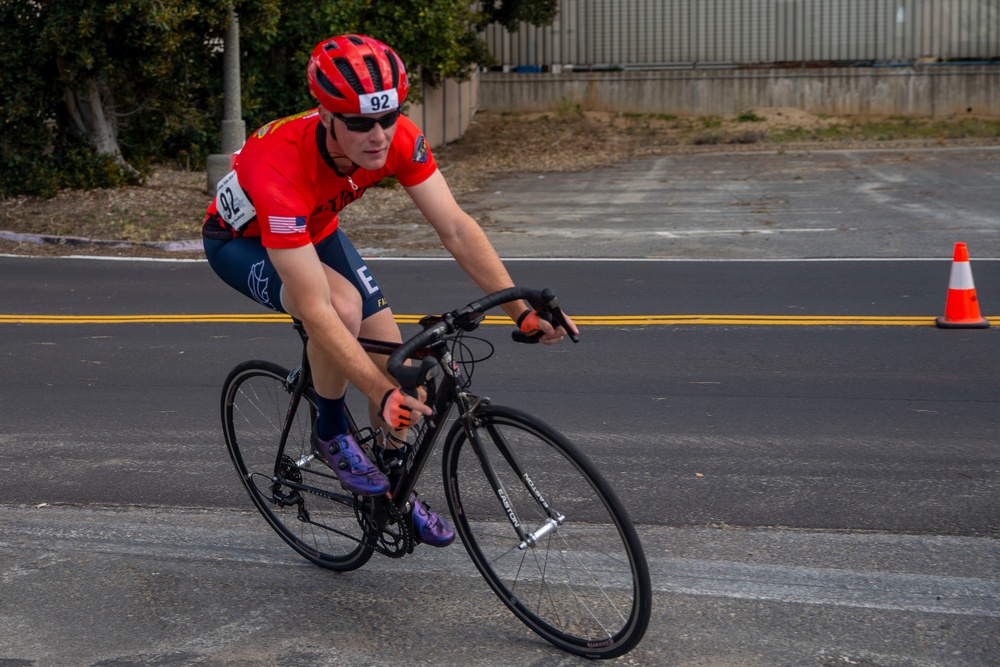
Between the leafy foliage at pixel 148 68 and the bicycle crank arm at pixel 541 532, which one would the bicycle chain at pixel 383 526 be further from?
the leafy foliage at pixel 148 68

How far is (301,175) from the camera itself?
150 inches

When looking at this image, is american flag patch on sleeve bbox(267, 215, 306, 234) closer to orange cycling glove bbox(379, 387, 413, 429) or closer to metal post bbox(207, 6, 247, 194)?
orange cycling glove bbox(379, 387, 413, 429)

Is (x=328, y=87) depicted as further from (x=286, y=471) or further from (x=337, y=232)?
(x=286, y=471)

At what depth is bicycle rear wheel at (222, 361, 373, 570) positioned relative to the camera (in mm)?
4559

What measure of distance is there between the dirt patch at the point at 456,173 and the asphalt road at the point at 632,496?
4.86 meters

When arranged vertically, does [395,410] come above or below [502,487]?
above

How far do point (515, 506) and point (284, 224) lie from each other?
1163mm

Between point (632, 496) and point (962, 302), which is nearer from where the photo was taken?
point (632, 496)

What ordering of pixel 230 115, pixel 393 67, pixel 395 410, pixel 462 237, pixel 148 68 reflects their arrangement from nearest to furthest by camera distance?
pixel 395 410 → pixel 393 67 → pixel 462 237 → pixel 148 68 → pixel 230 115

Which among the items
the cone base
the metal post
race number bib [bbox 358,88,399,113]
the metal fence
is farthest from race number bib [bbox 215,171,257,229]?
the metal fence

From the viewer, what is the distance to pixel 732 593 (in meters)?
4.32

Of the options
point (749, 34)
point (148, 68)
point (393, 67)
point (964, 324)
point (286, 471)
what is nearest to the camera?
point (393, 67)

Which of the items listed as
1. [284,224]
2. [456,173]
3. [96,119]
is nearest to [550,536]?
[284,224]

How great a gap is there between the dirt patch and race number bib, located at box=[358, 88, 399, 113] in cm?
1079
